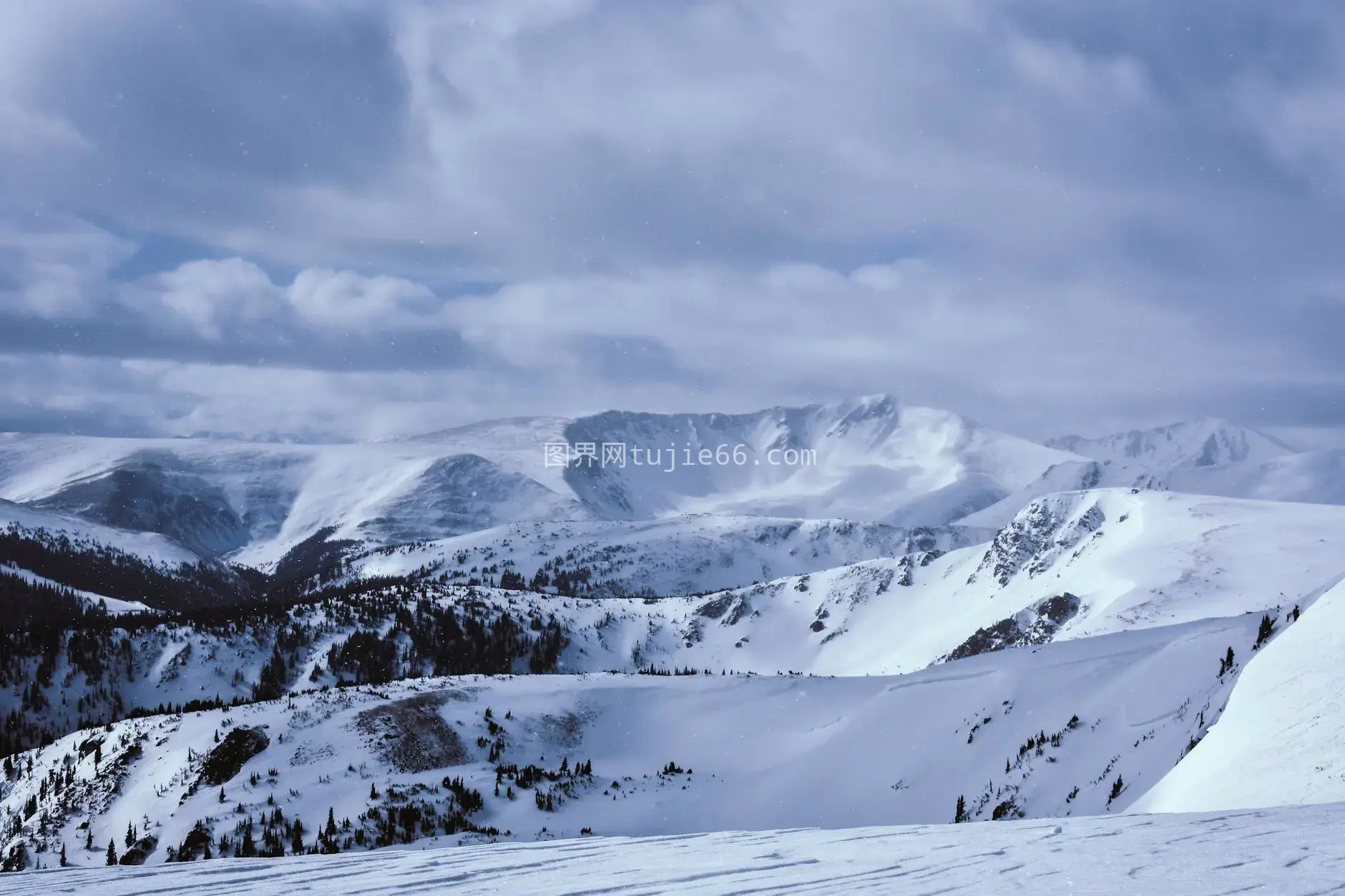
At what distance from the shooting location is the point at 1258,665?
2108 centimetres

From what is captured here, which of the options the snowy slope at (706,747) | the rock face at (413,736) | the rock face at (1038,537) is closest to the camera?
the snowy slope at (706,747)

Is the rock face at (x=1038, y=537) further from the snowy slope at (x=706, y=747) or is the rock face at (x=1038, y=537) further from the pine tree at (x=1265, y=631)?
the pine tree at (x=1265, y=631)

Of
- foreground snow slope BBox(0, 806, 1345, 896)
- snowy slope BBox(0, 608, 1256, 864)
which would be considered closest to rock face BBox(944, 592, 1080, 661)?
snowy slope BBox(0, 608, 1256, 864)

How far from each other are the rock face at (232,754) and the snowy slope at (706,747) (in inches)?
19.0

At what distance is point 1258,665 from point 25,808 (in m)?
60.4

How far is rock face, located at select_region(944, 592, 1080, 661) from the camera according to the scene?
104 meters

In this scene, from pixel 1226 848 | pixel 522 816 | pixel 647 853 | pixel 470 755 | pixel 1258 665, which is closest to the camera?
pixel 1226 848

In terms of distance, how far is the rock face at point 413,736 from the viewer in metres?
45.1

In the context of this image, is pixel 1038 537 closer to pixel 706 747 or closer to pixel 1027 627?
pixel 1027 627

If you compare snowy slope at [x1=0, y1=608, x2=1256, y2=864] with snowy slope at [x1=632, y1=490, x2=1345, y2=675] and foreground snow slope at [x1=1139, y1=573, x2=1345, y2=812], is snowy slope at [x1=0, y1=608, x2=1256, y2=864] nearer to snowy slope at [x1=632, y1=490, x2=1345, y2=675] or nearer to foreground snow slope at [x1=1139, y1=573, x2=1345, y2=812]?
foreground snow slope at [x1=1139, y1=573, x2=1345, y2=812]

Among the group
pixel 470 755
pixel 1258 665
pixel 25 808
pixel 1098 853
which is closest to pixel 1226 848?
pixel 1098 853

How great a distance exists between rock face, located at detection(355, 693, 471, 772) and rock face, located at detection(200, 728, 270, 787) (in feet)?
17.4

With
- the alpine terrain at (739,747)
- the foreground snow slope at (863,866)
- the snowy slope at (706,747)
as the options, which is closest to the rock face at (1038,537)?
the alpine terrain at (739,747)

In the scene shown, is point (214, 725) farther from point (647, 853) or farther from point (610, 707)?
point (647, 853)
